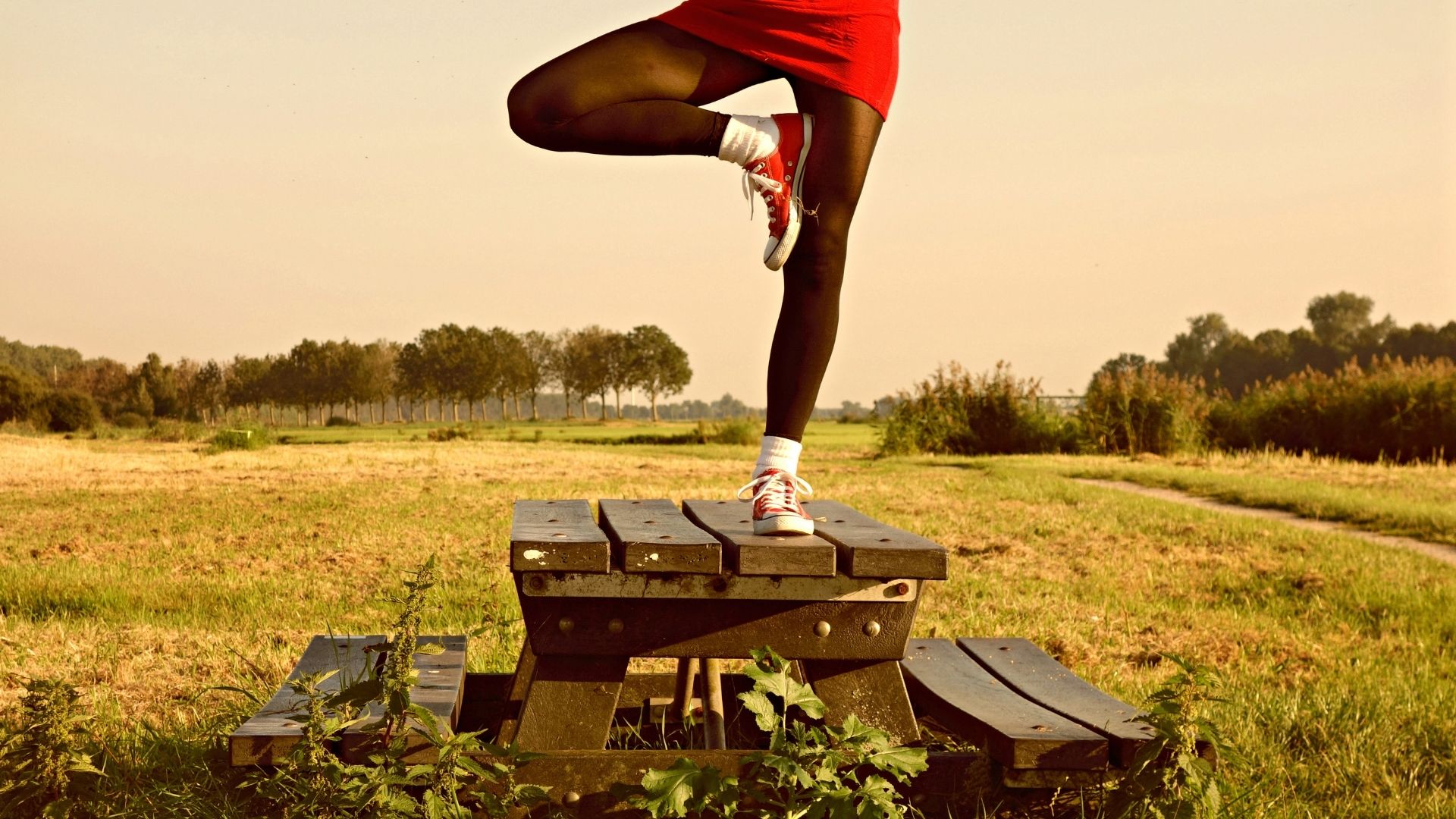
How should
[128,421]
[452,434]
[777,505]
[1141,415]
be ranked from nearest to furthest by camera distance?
[777,505] < [1141,415] < [452,434] < [128,421]

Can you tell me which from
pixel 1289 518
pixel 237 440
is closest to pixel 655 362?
pixel 237 440

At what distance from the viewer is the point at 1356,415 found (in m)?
20.6

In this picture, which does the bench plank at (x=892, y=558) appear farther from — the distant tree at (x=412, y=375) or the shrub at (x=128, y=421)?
the distant tree at (x=412, y=375)

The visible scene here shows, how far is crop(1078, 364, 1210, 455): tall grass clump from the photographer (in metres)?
20.4

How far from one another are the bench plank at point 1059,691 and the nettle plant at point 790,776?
0.48m

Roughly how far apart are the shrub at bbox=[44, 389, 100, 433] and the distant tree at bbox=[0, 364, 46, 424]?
568 millimetres

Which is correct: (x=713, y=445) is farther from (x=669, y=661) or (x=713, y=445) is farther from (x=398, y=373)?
(x=398, y=373)

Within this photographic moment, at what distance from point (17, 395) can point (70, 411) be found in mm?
3069

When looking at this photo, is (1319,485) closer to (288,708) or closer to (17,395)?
(288,708)

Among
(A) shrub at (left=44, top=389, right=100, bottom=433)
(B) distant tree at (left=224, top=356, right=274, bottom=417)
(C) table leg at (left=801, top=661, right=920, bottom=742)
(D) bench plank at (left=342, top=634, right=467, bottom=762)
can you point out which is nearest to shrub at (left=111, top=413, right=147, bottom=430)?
(A) shrub at (left=44, top=389, right=100, bottom=433)

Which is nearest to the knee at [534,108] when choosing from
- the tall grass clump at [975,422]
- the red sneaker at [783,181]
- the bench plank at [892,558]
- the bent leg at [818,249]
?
the red sneaker at [783,181]

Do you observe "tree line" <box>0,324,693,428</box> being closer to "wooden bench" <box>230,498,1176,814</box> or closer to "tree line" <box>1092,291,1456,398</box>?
"tree line" <box>1092,291,1456,398</box>

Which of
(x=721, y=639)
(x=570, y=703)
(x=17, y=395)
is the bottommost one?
(x=570, y=703)

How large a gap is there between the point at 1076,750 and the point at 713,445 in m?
26.6
